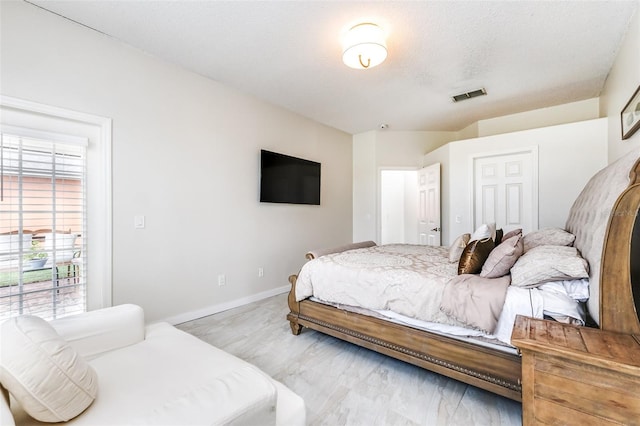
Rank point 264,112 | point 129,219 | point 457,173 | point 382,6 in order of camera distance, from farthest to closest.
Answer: point 457,173 → point 264,112 → point 129,219 → point 382,6

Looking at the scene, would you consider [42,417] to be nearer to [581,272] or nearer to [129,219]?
[129,219]

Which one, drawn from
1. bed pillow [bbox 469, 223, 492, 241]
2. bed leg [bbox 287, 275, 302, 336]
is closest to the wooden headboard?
bed pillow [bbox 469, 223, 492, 241]

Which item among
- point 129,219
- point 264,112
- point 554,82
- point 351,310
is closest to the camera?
point 351,310

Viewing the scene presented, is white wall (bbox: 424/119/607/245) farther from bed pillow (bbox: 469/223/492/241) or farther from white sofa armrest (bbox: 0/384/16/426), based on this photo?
white sofa armrest (bbox: 0/384/16/426)

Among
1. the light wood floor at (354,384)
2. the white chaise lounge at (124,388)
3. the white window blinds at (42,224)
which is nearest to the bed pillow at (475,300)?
the light wood floor at (354,384)

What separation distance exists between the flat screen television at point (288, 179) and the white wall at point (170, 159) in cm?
13

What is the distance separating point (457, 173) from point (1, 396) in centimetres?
474

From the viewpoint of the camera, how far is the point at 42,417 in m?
0.90

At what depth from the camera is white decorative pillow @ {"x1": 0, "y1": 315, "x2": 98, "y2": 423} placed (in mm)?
873

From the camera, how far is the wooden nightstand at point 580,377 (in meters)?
0.97

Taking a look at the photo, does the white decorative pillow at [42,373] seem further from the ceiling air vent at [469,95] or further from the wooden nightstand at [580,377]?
the ceiling air vent at [469,95]

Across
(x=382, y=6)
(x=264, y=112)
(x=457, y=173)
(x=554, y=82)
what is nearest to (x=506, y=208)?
(x=457, y=173)

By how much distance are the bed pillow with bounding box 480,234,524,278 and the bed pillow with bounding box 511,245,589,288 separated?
5 cm

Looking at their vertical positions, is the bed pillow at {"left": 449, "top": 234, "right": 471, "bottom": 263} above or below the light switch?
below
